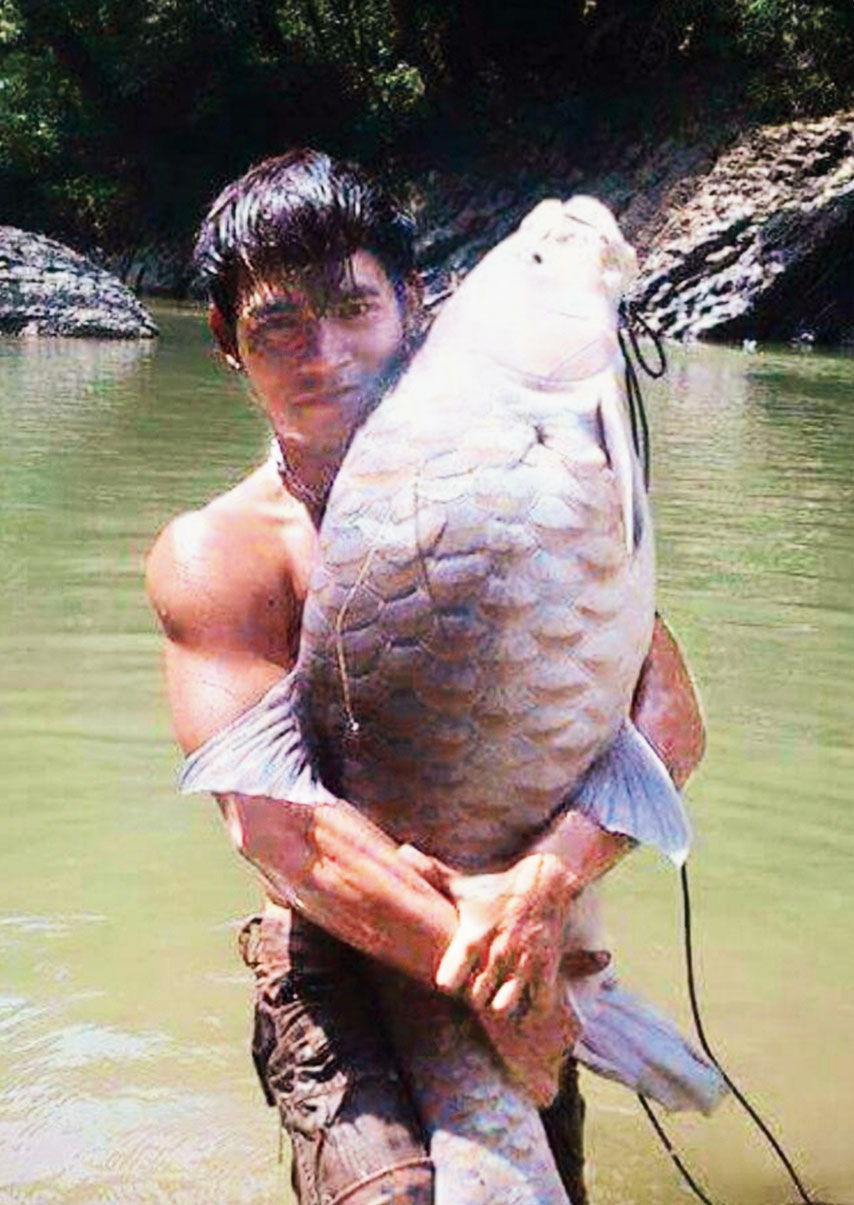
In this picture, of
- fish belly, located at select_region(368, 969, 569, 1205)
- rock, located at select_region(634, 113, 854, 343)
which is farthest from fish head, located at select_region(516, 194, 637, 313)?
rock, located at select_region(634, 113, 854, 343)

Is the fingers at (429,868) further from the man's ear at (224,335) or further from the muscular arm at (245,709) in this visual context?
the man's ear at (224,335)

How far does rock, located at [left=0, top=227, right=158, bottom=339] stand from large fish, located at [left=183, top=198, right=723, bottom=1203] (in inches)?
613

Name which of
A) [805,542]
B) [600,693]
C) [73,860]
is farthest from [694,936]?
[805,542]

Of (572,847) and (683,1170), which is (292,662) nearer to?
(572,847)

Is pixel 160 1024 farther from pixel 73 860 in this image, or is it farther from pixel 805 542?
pixel 805 542

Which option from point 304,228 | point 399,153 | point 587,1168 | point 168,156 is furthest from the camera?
point 168,156

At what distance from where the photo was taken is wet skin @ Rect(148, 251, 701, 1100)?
7.11ft

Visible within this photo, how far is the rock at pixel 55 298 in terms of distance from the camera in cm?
1716

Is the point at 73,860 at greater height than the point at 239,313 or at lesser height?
lesser

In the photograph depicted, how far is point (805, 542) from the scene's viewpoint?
27.9 ft

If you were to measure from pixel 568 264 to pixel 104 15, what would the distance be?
2746 cm

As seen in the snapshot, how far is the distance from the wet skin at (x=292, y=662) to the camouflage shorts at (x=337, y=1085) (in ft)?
0.45

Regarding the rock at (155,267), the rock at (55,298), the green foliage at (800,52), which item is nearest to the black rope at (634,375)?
the rock at (55,298)

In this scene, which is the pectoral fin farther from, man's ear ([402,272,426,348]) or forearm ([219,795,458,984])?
man's ear ([402,272,426,348])
